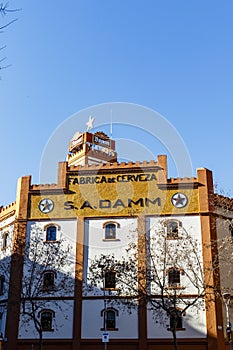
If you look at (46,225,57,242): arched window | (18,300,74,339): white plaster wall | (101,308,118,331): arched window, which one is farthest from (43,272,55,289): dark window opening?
(101,308,118,331): arched window

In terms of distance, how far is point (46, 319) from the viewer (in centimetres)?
3020

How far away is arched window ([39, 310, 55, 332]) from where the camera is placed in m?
29.9

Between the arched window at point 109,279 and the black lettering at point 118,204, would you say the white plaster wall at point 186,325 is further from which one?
the black lettering at point 118,204

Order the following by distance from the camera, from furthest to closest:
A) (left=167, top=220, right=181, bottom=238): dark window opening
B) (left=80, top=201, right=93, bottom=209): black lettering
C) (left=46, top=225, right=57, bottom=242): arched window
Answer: (left=80, top=201, right=93, bottom=209): black lettering, (left=46, top=225, right=57, bottom=242): arched window, (left=167, top=220, right=181, bottom=238): dark window opening

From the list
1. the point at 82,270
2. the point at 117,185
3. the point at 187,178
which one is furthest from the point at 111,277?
the point at 187,178

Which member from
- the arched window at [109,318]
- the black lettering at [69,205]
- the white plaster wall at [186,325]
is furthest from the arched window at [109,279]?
the black lettering at [69,205]

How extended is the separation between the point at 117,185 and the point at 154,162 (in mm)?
3139

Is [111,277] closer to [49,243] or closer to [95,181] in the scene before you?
[49,243]

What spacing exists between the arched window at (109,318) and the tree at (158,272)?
2.27 feet

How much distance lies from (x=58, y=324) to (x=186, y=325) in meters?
8.11

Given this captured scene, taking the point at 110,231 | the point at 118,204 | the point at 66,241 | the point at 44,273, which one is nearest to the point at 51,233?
the point at 66,241

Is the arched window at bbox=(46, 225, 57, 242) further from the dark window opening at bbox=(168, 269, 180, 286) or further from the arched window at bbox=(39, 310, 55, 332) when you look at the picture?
the dark window opening at bbox=(168, 269, 180, 286)

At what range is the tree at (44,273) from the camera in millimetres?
30188

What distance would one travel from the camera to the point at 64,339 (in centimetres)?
2917
